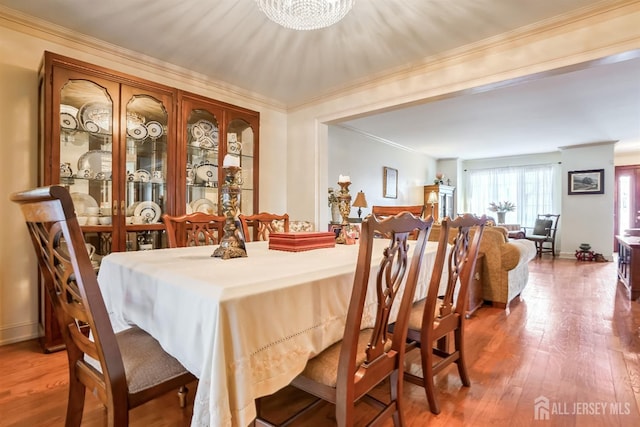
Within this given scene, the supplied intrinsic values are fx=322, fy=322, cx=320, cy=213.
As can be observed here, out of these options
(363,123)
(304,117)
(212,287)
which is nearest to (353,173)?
(363,123)

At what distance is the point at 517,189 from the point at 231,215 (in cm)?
830

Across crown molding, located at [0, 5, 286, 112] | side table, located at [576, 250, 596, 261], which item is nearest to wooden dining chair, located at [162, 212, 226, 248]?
crown molding, located at [0, 5, 286, 112]

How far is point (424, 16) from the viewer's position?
2270 mm

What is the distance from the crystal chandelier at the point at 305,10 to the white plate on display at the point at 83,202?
6.26ft

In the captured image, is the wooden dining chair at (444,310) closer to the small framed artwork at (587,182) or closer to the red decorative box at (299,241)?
the red decorative box at (299,241)

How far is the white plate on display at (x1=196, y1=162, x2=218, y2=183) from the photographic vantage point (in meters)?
3.13

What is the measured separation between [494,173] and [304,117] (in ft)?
20.4

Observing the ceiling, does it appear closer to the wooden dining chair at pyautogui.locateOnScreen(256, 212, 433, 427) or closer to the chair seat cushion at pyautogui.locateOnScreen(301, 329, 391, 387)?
the wooden dining chair at pyautogui.locateOnScreen(256, 212, 433, 427)

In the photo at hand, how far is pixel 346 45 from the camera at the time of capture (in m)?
2.69

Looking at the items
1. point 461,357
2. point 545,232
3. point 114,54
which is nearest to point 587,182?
point 545,232

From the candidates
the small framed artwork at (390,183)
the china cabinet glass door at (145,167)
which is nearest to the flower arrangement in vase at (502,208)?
the small framed artwork at (390,183)

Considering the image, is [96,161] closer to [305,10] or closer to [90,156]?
[90,156]

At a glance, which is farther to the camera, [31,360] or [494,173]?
[494,173]

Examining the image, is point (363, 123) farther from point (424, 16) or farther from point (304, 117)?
point (424, 16)
